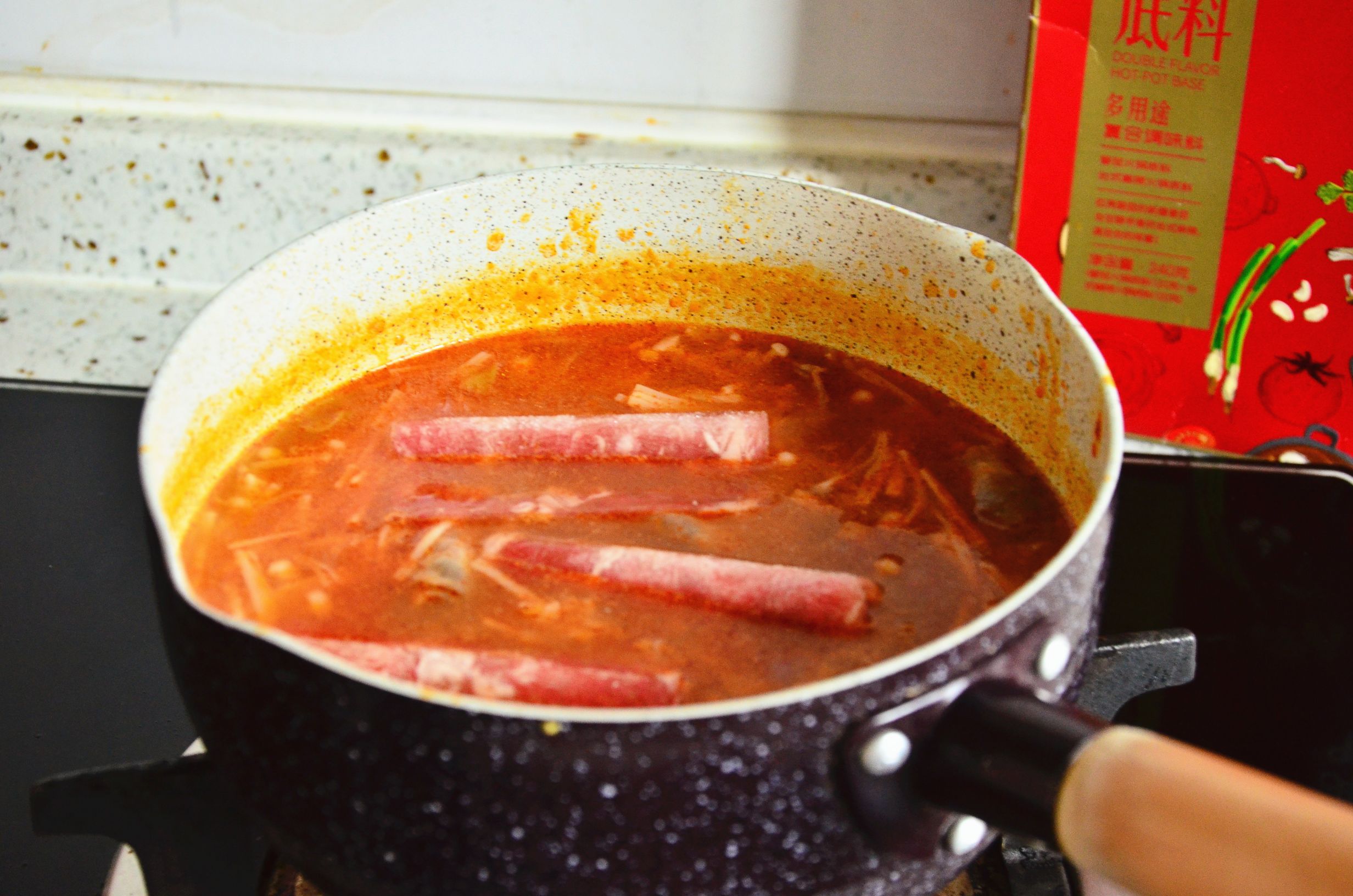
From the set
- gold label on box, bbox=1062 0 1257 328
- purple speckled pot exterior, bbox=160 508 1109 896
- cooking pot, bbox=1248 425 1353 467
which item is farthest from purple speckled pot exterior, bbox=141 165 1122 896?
cooking pot, bbox=1248 425 1353 467

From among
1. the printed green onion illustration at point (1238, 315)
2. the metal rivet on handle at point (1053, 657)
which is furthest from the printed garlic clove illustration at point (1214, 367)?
the metal rivet on handle at point (1053, 657)

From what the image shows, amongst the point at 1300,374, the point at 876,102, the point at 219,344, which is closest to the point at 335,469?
the point at 219,344

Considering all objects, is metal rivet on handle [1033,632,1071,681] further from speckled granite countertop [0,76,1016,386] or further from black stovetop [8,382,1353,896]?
speckled granite countertop [0,76,1016,386]

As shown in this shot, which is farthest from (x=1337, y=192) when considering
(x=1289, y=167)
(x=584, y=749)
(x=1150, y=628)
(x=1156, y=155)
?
(x=584, y=749)

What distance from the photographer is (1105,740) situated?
45 cm

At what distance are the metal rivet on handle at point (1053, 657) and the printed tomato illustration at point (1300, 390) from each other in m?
0.66

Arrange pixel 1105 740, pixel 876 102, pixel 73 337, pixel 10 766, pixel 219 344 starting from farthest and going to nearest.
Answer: pixel 73 337 → pixel 876 102 → pixel 10 766 → pixel 219 344 → pixel 1105 740

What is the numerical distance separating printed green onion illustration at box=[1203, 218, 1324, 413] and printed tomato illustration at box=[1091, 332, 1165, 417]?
5cm

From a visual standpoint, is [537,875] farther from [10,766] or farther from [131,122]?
[131,122]

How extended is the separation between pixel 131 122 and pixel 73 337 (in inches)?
10.3

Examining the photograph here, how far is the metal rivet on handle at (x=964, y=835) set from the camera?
1.72ft

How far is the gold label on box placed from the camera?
3.21ft

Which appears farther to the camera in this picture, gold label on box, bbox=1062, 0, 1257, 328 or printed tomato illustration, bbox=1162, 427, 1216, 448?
printed tomato illustration, bbox=1162, 427, 1216, 448

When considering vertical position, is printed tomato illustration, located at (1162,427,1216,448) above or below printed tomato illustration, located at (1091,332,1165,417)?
below
